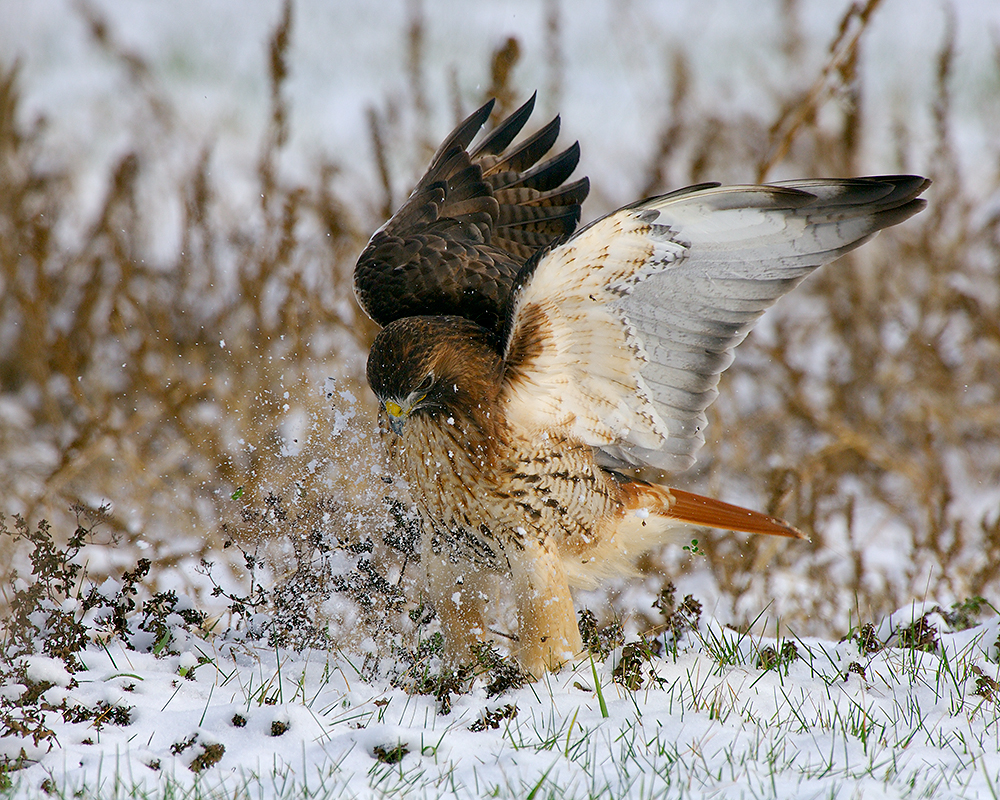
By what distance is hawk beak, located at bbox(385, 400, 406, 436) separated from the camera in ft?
9.50

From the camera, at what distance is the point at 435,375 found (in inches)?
115

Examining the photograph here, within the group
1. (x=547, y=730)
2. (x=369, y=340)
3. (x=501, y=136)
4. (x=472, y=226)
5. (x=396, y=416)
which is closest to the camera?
(x=547, y=730)

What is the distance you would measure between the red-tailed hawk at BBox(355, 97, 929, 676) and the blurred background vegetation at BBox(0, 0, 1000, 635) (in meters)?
0.46

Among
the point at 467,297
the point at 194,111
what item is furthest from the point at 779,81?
the point at 467,297

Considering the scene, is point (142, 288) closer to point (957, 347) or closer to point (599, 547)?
point (599, 547)

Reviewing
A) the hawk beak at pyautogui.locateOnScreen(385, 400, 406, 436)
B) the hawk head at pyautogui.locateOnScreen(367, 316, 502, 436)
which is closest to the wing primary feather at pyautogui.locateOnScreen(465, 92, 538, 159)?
the hawk head at pyautogui.locateOnScreen(367, 316, 502, 436)

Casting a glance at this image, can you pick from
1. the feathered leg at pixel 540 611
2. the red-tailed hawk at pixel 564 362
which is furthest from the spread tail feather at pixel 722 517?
the feathered leg at pixel 540 611

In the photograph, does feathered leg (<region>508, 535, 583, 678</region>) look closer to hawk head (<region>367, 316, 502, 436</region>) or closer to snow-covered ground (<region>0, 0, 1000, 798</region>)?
snow-covered ground (<region>0, 0, 1000, 798</region>)

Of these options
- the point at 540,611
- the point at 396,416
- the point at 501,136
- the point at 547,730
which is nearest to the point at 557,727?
the point at 547,730

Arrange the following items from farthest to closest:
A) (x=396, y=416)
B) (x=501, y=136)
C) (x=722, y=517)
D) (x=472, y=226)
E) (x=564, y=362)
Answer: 1. (x=501, y=136)
2. (x=472, y=226)
3. (x=722, y=517)
4. (x=564, y=362)
5. (x=396, y=416)

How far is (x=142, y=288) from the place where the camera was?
6.48 meters

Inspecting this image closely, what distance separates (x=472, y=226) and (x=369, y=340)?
1141 millimetres

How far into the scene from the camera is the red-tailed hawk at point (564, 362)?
2.85 metres

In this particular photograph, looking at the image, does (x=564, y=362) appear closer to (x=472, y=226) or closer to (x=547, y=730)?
(x=472, y=226)
